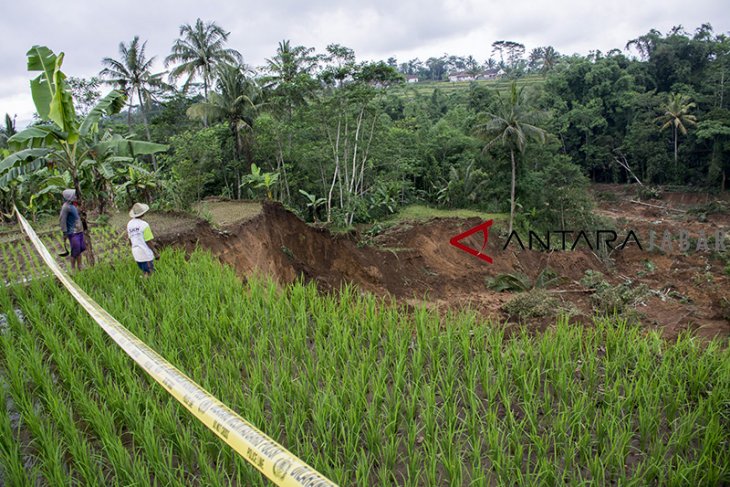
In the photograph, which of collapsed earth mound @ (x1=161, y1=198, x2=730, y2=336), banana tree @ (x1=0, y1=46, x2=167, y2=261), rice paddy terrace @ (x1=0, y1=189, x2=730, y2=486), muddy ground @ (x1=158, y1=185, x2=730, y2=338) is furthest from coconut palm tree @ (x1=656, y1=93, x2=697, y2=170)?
banana tree @ (x1=0, y1=46, x2=167, y2=261)

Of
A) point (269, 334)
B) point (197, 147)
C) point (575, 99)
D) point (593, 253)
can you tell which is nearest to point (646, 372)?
point (269, 334)

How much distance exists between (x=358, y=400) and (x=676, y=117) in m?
30.0

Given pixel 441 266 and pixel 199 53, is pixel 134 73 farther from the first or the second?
pixel 441 266

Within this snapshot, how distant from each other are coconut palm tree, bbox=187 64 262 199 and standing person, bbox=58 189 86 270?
9.61 meters

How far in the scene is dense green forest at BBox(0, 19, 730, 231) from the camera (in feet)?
39.0

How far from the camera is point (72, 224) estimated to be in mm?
5918

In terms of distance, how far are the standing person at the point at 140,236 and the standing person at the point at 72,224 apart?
1354 mm

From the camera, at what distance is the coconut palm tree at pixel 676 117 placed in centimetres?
2509

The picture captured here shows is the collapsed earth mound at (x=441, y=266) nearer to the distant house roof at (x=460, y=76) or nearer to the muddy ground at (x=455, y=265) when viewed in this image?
the muddy ground at (x=455, y=265)

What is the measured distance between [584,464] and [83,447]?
109 inches

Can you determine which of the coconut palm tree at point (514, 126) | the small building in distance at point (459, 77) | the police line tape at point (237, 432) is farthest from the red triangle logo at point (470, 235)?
the small building in distance at point (459, 77)

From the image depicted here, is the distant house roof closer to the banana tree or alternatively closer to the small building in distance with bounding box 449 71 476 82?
the small building in distance with bounding box 449 71 476 82

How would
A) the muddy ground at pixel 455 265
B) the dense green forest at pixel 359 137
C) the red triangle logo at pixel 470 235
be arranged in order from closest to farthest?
the muddy ground at pixel 455 265, the dense green forest at pixel 359 137, the red triangle logo at pixel 470 235

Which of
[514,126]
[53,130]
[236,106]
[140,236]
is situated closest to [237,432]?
[140,236]
